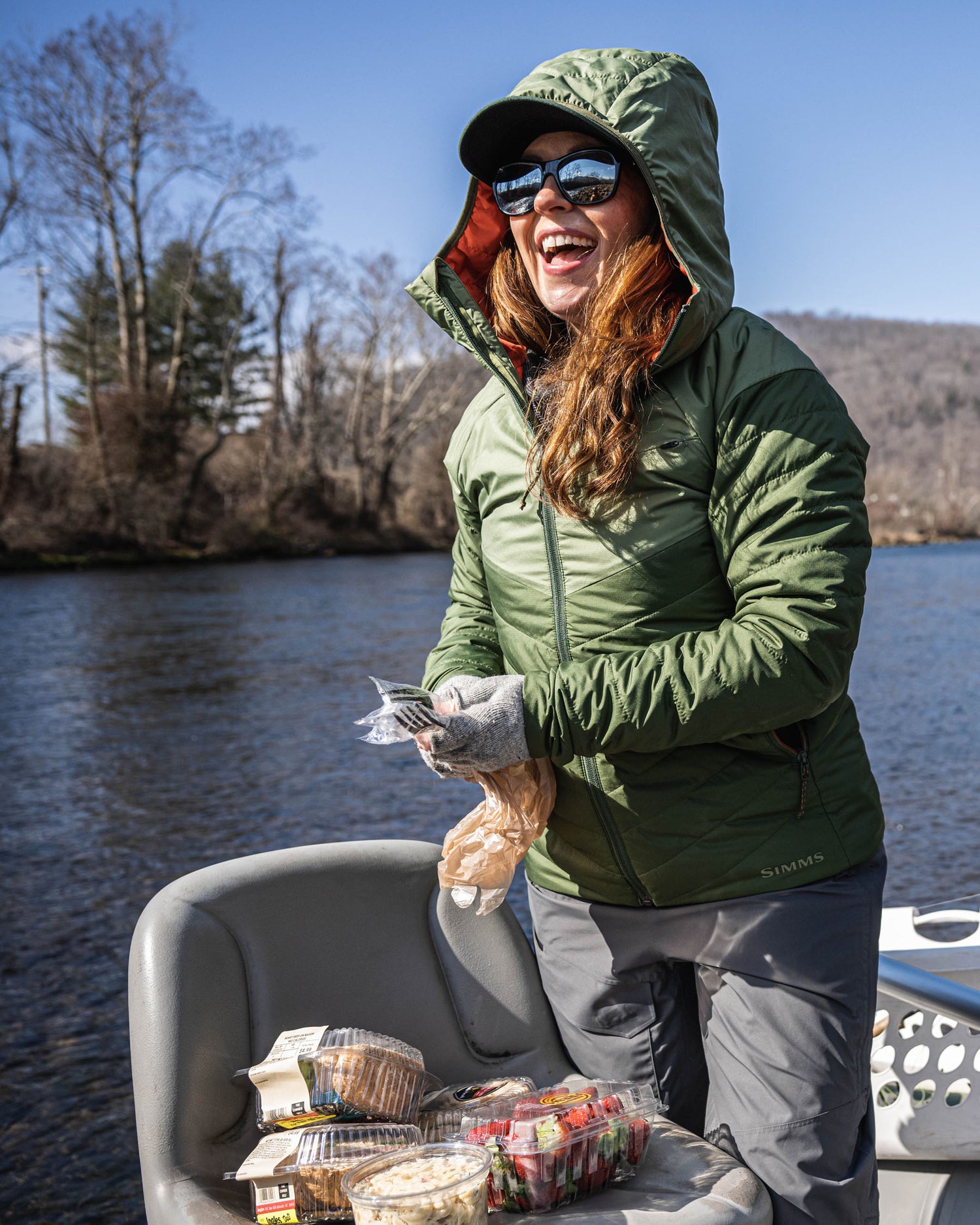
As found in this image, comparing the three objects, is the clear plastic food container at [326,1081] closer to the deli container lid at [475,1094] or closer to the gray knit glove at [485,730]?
the deli container lid at [475,1094]

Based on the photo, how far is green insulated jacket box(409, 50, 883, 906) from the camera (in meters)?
1.65

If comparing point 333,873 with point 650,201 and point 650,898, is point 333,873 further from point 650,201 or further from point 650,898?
point 650,201

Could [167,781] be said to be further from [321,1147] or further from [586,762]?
[586,762]

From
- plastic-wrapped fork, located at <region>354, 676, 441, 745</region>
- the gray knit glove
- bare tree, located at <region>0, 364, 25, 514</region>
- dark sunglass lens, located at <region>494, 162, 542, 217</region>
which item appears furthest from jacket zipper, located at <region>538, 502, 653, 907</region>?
bare tree, located at <region>0, 364, 25, 514</region>

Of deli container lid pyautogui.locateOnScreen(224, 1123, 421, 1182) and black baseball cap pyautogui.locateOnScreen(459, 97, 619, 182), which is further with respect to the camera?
black baseball cap pyautogui.locateOnScreen(459, 97, 619, 182)

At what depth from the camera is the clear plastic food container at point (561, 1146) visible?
175cm

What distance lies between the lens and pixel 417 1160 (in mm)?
1729

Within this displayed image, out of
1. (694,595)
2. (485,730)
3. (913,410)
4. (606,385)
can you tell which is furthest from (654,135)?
(913,410)

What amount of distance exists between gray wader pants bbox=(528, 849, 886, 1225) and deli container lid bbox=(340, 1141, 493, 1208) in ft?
1.28

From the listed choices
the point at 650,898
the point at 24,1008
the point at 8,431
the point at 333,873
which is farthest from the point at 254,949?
the point at 8,431

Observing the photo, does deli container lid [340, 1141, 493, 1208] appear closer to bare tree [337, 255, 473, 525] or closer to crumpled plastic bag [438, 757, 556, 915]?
crumpled plastic bag [438, 757, 556, 915]

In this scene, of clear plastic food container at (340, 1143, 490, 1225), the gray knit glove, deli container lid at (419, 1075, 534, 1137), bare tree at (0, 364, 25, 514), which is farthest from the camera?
bare tree at (0, 364, 25, 514)

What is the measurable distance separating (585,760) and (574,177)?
957mm

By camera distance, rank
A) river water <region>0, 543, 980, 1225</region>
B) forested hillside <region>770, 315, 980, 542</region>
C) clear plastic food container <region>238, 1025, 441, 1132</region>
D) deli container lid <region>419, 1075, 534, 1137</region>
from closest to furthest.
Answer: clear plastic food container <region>238, 1025, 441, 1132</region>
deli container lid <region>419, 1075, 534, 1137</region>
river water <region>0, 543, 980, 1225</region>
forested hillside <region>770, 315, 980, 542</region>
